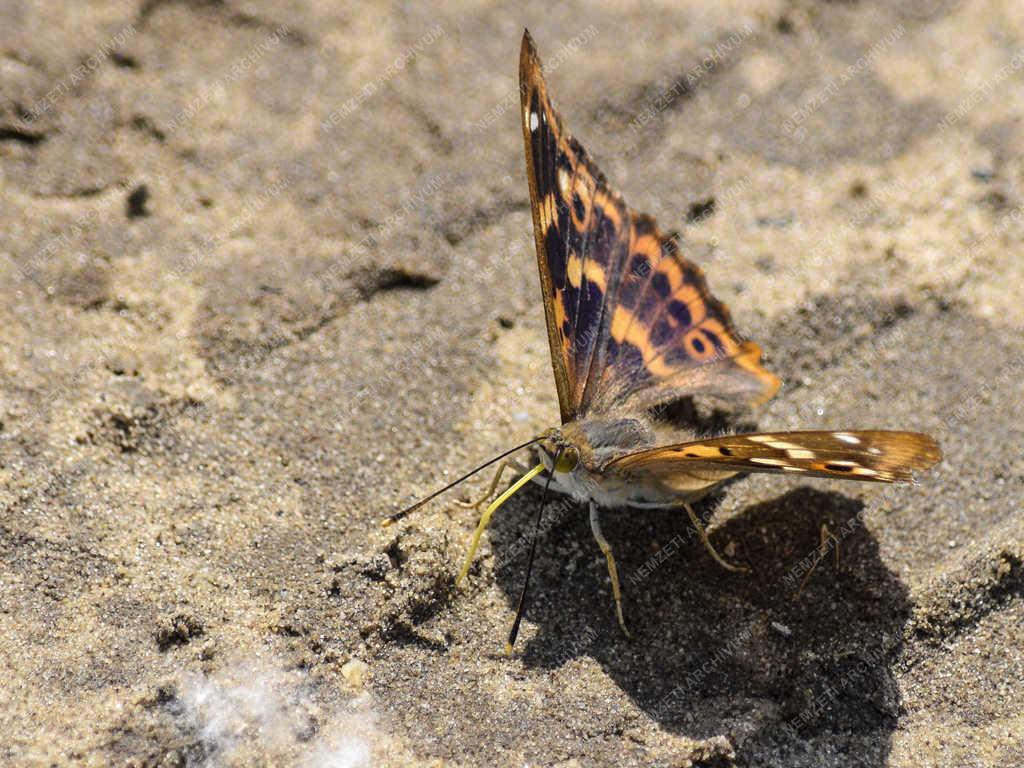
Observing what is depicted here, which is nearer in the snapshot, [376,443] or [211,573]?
[211,573]

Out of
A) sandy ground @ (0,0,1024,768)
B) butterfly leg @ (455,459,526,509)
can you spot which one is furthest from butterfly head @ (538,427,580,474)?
sandy ground @ (0,0,1024,768)

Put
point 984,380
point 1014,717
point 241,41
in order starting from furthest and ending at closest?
point 241,41, point 984,380, point 1014,717

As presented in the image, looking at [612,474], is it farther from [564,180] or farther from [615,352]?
[564,180]

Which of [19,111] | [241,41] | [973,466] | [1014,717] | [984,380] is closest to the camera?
[1014,717]

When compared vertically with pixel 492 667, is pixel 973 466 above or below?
below

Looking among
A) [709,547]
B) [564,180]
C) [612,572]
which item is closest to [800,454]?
[709,547]

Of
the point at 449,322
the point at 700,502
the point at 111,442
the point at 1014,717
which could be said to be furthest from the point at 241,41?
the point at 1014,717

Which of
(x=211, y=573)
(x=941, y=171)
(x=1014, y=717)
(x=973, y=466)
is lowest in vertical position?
(x=1014, y=717)

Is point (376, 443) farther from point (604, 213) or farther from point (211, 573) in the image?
point (604, 213)
